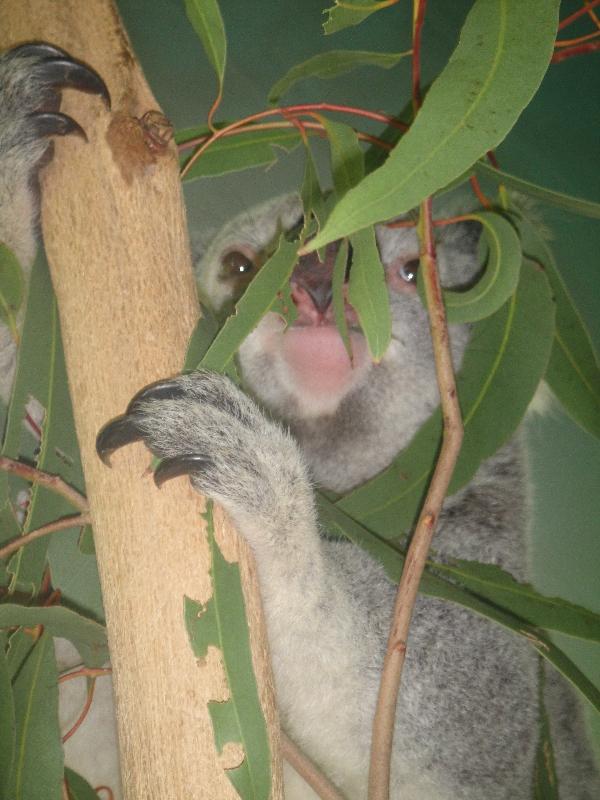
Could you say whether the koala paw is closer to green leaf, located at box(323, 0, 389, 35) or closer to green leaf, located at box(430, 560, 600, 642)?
green leaf, located at box(430, 560, 600, 642)

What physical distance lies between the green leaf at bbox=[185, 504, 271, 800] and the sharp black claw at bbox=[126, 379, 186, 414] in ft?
0.62

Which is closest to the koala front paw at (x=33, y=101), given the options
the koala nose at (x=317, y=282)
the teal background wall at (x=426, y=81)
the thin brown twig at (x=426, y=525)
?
the thin brown twig at (x=426, y=525)

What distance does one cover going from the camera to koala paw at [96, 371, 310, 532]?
970 mm

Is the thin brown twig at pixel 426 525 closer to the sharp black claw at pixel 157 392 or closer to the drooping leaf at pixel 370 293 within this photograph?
the drooping leaf at pixel 370 293

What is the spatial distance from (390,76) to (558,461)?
1465 millimetres

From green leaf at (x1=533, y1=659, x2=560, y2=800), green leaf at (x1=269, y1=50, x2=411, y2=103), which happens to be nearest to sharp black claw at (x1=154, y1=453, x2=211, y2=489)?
green leaf at (x1=269, y1=50, x2=411, y2=103)

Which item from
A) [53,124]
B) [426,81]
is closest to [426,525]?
[53,124]

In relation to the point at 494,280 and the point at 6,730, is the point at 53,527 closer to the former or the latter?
the point at 6,730

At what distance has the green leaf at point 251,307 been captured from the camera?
1.03 meters

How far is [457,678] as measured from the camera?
5.65 ft

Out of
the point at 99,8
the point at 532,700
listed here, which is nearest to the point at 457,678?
the point at 532,700

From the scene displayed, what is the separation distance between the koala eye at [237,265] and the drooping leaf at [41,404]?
0.69m

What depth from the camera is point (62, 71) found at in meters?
1.06

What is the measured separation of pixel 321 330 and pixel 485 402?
0.44m
